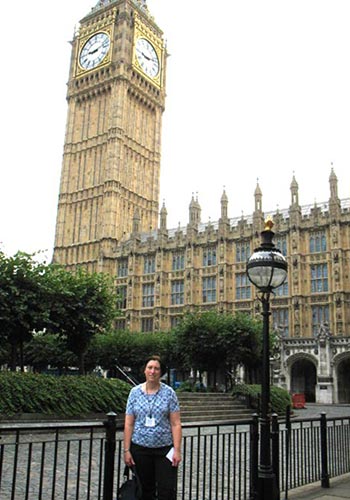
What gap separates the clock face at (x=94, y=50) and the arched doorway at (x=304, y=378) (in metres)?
50.0

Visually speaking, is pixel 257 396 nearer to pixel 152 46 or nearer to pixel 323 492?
pixel 323 492

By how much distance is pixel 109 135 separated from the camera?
67312 millimetres

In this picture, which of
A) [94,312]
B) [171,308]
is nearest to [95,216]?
[171,308]

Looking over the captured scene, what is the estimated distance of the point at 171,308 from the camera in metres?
56.7

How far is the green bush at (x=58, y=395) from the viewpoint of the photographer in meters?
18.3

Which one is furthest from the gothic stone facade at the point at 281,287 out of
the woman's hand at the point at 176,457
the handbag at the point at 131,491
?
the handbag at the point at 131,491

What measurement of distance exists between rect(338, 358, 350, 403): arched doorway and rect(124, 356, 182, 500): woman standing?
3931 cm

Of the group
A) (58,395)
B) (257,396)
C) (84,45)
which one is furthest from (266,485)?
(84,45)

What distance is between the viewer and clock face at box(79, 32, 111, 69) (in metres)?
73.3

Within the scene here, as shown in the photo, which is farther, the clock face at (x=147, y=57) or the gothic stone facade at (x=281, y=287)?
the clock face at (x=147, y=57)

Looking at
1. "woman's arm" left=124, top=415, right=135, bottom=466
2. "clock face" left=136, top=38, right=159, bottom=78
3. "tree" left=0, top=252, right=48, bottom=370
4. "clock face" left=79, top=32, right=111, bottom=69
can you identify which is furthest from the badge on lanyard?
"clock face" left=136, top=38, right=159, bottom=78

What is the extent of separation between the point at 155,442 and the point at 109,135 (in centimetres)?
6448

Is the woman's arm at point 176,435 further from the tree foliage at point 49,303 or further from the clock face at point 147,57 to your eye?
the clock face at point 147,57

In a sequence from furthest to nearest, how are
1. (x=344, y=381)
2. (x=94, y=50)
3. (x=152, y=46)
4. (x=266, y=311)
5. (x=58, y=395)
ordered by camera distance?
(x=152, y=46)
(x=94, y=50)
(x=344, y=381)
(x=58, y=395)
(x=266, y=311)
